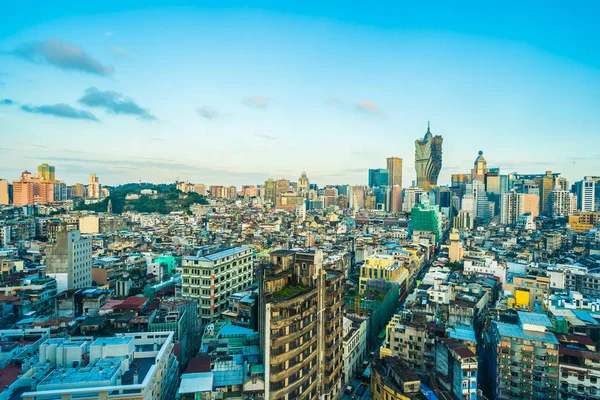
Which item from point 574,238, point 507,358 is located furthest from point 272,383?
point 574,238

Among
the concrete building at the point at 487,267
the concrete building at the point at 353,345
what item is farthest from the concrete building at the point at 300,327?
the concrete building at the point at 487,267

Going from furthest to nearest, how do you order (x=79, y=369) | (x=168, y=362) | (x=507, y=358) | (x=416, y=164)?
(x=416, y=164) → (x=507, y=358) → (x=168, y=362) → (x=79, y=369)

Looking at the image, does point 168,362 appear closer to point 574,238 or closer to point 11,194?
point 574,238

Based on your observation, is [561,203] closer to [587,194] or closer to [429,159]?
[587,194]

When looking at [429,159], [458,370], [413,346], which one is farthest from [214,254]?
[429,159]

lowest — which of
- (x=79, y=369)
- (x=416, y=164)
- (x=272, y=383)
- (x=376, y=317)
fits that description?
(x=376, y=317)

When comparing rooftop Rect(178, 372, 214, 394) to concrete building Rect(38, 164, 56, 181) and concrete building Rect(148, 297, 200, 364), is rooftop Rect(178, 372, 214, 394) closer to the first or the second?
concrete building Rect(148, 297, 200, 364)
